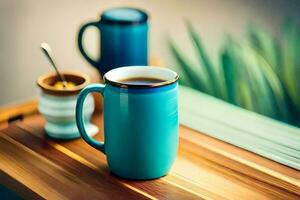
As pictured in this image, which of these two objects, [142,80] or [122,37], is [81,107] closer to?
[142,80]

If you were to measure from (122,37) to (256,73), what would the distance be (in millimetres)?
273

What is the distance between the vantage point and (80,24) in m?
1.13

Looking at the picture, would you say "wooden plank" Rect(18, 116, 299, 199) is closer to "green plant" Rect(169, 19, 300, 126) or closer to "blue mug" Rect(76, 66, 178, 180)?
"blue mug" Rect(76, 66, 178, 180)

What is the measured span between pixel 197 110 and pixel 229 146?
125 millimetres

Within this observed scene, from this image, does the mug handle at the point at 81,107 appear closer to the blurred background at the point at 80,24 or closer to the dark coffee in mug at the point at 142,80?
the dark coffee in mug at the point at 142,80

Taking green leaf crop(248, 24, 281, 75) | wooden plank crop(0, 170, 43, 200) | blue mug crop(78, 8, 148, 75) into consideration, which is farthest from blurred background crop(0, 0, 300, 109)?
wooden plank crop(0, 170, 43, 200)

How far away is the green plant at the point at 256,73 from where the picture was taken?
3.23 feet

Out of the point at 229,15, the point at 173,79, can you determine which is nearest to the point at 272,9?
the point at 229,15

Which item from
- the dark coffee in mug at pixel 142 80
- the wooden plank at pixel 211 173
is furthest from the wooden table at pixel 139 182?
the dark coffee in mug at pixel 142 80

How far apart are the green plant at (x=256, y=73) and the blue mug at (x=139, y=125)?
0.29m

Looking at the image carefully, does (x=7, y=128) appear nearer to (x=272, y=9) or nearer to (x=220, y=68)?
(x=220, y=68)

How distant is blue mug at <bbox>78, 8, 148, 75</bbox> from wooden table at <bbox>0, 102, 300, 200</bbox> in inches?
5.9

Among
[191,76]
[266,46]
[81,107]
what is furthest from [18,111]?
[266,46]

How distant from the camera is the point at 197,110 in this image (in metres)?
0.97
